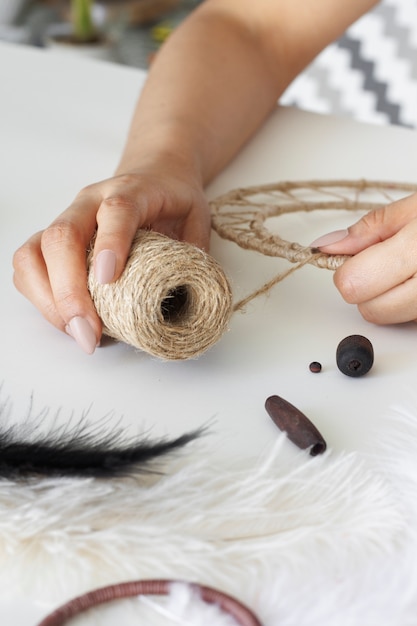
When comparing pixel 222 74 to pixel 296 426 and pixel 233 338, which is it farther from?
pixel 296 426

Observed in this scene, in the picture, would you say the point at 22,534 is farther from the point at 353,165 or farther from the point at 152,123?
the point at 353,165

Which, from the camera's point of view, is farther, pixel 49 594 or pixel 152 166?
pixel 152 166

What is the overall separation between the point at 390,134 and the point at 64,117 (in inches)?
16.6

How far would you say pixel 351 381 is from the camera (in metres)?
0.70

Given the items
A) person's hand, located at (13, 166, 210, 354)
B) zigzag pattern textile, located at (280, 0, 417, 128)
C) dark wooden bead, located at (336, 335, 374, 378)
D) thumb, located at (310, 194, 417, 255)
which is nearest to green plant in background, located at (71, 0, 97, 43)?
zigzag pattern textile, located at (280, 0, 417, 128)

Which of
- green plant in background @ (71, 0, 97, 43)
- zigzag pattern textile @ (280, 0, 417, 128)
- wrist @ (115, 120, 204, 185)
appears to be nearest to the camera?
wrist @ (115, 120, 204, 185)

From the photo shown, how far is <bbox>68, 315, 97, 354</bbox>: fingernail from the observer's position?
698 mm

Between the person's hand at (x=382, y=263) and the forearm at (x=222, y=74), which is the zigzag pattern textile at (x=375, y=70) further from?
the person's hand at (x=382, y=263)

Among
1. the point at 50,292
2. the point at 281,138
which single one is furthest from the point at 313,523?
the point at 281,138

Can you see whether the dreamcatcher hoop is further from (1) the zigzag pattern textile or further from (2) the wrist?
(1) the zigzag pattern textile

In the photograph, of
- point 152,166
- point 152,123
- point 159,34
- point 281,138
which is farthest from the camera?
point 159,34

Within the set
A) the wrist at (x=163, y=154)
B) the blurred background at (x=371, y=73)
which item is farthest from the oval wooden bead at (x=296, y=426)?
the blurred background at (x=371, y=73)

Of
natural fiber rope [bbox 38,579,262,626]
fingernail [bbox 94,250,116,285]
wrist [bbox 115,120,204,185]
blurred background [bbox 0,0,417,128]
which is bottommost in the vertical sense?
natural fiber rope [bbox 38,579,262,626]

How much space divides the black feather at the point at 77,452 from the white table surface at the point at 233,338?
0.02m
